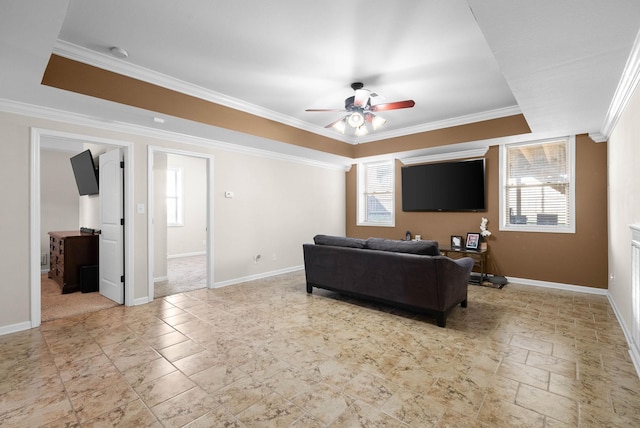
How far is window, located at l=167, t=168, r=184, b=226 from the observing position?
8.23 m

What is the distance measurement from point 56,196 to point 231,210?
164 inches

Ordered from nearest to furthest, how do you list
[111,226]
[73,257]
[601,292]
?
[111,226]
[601,292]
[73,257]

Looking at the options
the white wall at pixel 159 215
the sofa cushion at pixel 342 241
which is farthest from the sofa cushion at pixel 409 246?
the white wall at pixel 159 215

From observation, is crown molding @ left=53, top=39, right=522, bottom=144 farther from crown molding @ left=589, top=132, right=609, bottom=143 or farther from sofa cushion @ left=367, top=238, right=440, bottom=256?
sofa cushion @ left=367, top=238, right=440, bottom=256

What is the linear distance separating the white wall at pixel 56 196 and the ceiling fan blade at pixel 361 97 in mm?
6479

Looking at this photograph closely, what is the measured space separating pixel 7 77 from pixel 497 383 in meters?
4.59

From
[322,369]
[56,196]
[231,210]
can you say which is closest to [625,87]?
[322,369]

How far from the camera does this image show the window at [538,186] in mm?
4594

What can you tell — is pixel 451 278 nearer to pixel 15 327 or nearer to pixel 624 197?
pixel 624 197

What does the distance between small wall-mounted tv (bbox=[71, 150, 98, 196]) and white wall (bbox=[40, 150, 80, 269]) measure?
1.39 m

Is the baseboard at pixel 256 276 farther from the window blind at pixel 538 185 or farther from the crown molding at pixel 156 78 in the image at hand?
the window blind at pixel 538 185

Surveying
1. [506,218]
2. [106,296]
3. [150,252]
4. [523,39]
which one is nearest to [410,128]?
[506,218]

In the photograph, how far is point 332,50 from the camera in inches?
114

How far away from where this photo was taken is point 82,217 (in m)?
6.18
